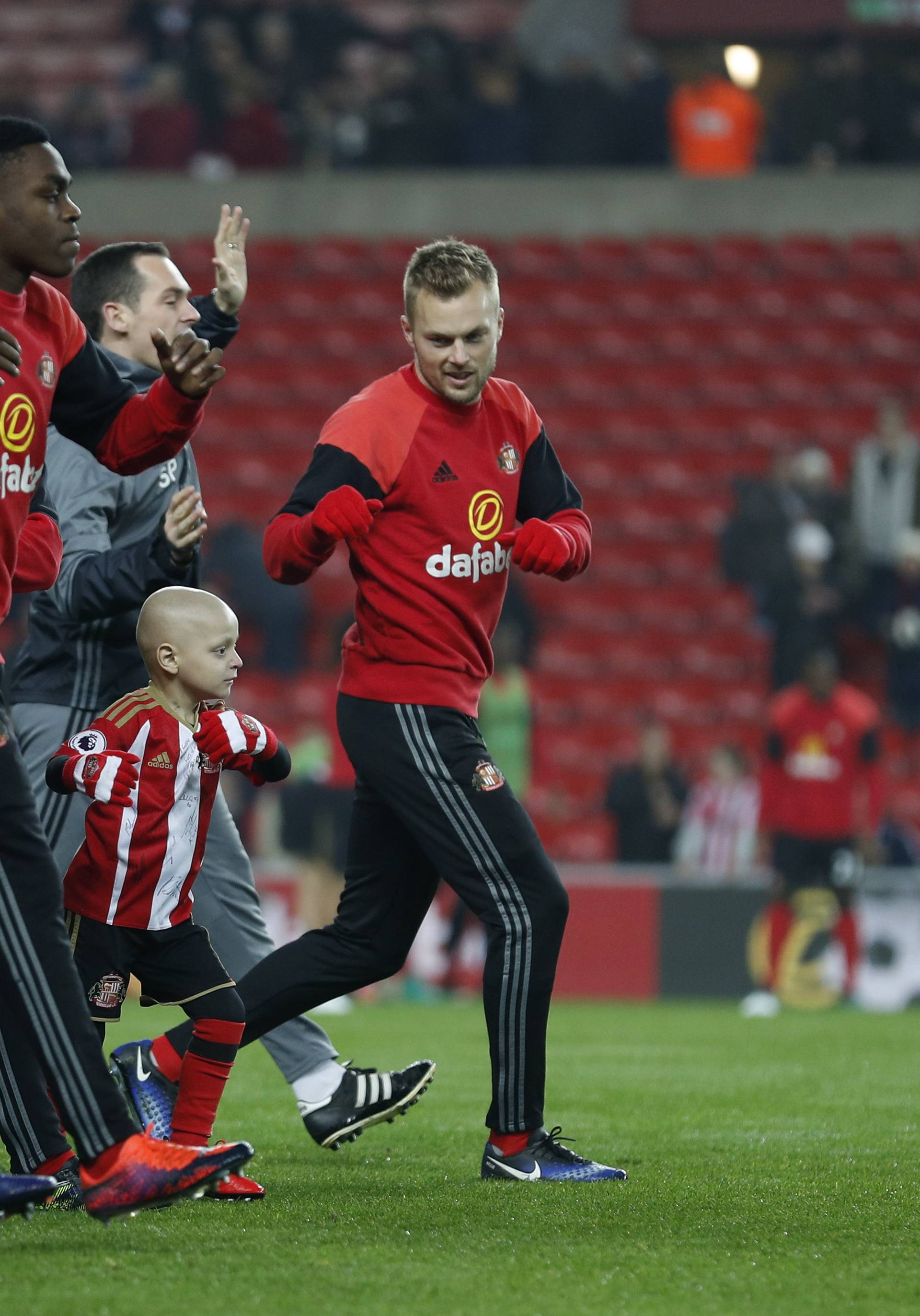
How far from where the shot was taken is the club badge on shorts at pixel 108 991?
4.23 metres

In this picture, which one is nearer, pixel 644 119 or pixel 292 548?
pixel 292 548

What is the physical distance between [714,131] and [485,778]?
47.8 ft

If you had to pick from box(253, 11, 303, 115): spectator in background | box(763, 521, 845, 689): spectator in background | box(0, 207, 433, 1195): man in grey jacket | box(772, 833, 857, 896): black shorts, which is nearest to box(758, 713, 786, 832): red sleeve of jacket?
box(772, 833, 857, 896): black shorts

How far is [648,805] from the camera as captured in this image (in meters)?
13.2

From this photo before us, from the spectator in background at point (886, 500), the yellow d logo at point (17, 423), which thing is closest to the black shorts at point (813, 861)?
the spectator in background at point (886, 500)

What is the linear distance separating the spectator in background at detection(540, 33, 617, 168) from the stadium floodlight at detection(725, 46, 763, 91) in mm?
3347

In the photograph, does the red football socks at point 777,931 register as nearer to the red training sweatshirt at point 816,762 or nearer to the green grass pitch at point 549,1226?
the red training sweatshirt at point 816,762

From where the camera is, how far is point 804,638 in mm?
13883

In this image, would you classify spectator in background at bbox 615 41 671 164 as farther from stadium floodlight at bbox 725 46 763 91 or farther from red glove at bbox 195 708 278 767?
red glove at bbox 195 708 278 767

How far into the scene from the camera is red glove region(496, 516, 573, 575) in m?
4.50

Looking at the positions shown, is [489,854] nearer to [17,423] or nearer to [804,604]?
[17,423]

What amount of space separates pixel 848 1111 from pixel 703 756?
29.5 feet

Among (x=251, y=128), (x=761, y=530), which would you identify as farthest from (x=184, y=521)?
(x=251, y=128)

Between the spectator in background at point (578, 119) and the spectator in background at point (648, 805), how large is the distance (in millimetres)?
6706
